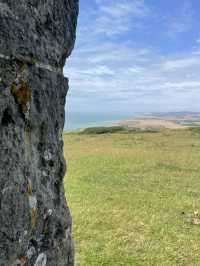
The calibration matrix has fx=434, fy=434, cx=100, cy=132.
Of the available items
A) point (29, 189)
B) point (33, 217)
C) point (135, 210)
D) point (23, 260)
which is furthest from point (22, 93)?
point (135, 210)

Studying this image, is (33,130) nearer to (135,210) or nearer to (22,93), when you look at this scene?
(22,93)

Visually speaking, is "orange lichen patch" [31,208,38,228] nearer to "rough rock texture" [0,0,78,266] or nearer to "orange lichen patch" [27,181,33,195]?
"rough rock texture" [0,0,78,266]

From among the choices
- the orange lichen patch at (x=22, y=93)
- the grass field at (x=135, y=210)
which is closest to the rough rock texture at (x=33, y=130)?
the orange lichen patch at (x=22, y=93)

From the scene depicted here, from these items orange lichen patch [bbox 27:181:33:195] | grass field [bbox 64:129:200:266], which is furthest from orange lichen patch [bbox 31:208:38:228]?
grass field [bbox 64:129:200:266]

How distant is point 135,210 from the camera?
1255cm

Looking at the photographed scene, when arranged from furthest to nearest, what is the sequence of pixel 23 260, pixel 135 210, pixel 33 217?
1. pixel 135 210
2. pixel 33 217
3. pixel 23 260

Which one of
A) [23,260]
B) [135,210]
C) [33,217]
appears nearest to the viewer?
[23,260]

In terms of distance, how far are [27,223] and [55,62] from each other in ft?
4.42

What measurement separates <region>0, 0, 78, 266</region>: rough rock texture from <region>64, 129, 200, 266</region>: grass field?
512 cm

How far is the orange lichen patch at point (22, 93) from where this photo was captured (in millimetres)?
3099

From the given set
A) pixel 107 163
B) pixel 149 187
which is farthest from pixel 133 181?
pixel 107 163

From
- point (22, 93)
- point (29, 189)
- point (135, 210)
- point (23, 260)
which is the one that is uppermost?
point (22, 93)

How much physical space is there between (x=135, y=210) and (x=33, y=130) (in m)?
9.56

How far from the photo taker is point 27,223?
3219 mm
